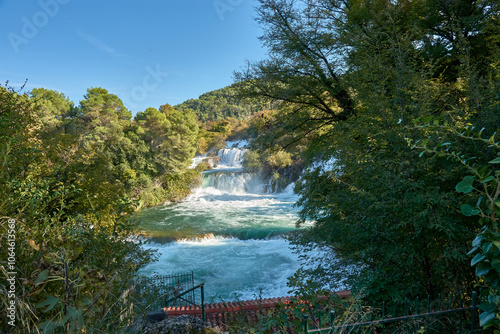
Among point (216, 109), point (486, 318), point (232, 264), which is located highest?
point (216, 109)

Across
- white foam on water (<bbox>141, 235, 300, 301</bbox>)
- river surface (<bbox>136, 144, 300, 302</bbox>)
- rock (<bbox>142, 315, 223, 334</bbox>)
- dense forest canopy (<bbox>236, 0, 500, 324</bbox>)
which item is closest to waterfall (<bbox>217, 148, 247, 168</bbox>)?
river surface (<bbox>136, 144, 300, 302</bbox>)

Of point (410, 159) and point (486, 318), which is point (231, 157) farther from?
point (486, 318)

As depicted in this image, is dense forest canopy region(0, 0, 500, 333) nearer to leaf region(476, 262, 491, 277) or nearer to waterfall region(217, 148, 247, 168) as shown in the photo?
leaf region(476, 262, 491, 277)

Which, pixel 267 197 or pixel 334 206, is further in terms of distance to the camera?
pixel 267 197

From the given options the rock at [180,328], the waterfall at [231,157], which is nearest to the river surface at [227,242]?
the rock at [180,328]

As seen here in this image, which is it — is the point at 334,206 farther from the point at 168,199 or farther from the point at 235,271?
the point at 168,199

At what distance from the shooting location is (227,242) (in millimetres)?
14938

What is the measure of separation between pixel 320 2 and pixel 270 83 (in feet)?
9.37

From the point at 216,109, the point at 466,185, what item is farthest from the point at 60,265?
the point at 216,109

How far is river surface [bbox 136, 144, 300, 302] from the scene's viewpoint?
10.6 metres

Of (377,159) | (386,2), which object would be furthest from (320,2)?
(377,159)

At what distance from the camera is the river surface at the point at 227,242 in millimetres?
10633

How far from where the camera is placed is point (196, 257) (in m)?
13.0

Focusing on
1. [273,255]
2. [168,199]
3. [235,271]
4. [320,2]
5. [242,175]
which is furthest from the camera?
[242,175]
